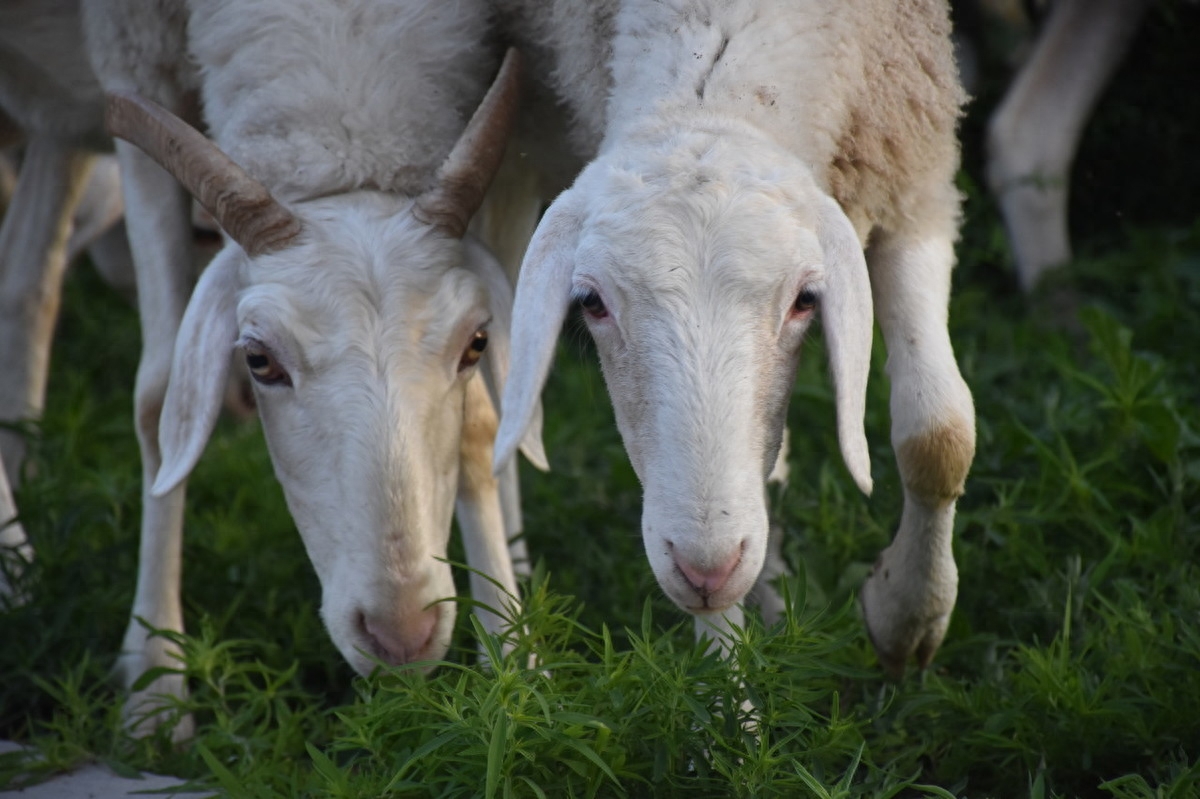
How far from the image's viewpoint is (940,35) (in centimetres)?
350

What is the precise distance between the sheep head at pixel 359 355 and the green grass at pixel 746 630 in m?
0.22

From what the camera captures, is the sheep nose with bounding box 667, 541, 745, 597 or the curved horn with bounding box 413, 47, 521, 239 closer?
the sheep nose with bounding box 667, 541, 745, 597

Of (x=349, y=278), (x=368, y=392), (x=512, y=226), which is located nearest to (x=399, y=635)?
(x=368, y=392)

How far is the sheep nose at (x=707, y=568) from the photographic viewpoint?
271cm

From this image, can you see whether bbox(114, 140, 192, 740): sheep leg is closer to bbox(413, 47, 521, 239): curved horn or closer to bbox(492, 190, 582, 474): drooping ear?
bbox(413, 47, 521, 239): curved horn

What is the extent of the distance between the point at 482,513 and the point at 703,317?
1.37 m

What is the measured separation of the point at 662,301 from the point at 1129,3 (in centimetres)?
406

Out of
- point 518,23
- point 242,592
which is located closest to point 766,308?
point 518,23

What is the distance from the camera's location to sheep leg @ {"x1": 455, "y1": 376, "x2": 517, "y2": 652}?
3895 millimetres

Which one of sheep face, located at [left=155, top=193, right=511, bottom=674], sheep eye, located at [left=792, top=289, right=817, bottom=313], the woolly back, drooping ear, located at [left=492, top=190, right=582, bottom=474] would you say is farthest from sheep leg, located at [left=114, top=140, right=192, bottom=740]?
sheep eye, located at [left=792, top=289, right=817, bottom=313]

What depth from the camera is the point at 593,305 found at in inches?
114

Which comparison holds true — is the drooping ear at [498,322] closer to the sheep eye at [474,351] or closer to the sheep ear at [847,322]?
the sheep eye at [474,351]

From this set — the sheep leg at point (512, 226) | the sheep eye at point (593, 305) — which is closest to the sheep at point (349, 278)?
the sheep leg at point (512, 226)

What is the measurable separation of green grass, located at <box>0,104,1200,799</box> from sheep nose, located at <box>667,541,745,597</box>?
13cm
